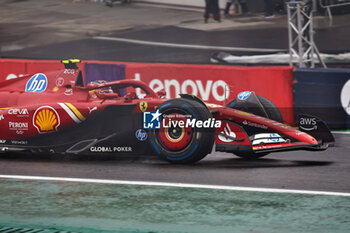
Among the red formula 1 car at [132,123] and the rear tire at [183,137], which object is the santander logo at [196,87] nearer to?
the red formula 1 car at [132,123]

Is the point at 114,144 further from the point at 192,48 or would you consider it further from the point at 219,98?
the point at 192,48

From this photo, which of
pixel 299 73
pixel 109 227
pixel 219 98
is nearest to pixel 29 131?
pixel 109 227

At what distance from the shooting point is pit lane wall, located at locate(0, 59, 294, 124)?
11180mm

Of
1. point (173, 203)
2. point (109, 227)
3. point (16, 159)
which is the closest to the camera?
point (109, 227)

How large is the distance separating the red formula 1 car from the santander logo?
10.8 ft

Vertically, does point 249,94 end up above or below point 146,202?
above

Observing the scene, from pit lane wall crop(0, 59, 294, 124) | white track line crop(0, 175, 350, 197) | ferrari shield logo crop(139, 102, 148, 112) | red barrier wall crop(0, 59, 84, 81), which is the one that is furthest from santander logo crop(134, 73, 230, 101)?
white track line crop(0, 175, 350, 197)

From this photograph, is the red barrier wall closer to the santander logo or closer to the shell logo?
the santander logo

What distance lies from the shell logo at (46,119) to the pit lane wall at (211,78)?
155 inches

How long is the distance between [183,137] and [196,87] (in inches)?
167

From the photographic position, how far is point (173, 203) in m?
5.88

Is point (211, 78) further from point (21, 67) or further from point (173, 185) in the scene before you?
point (173, 185)

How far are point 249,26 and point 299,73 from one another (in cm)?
933

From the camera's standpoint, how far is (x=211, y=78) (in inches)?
453
